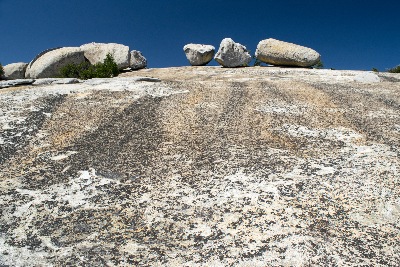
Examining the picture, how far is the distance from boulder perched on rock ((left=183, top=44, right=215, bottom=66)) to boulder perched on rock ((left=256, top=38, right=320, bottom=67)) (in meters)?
4.99

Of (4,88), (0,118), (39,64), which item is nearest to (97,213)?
(0,118)

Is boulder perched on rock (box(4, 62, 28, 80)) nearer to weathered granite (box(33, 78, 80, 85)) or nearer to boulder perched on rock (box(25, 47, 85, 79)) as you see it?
boulder perched on rock (box(25, 47, 85, 79))

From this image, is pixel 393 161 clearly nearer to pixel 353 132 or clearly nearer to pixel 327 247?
pixel 353 132

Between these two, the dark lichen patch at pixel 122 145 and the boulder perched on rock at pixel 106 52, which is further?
the boulder perched on rock at pixel 106 52

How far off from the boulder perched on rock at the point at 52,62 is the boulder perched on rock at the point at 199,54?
10801mm

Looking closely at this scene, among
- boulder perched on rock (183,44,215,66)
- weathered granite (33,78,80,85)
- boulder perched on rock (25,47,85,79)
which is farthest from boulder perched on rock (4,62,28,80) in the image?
weathered granite (33,78,80,85)

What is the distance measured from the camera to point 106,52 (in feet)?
124

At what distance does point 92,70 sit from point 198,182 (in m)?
25.3

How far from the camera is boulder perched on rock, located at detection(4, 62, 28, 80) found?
40.1 metres

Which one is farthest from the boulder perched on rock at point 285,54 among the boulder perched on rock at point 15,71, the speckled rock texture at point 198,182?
the boulder perched on rock at point 15,71

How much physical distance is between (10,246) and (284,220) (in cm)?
477

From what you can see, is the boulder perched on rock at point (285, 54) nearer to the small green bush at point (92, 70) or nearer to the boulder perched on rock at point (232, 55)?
the boulder perched on rock at point (232, 55)

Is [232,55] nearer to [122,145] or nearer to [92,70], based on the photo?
[92,70]

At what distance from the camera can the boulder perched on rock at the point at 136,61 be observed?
38344 millimetres
